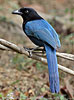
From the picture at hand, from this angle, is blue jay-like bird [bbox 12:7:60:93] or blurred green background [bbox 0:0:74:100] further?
blurred green background [bbox 0:0:74:100]

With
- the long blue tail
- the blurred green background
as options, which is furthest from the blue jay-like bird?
the blurred green background

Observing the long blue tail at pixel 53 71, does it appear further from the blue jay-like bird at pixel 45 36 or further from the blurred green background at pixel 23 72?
the blurred green background at pixel 23 72

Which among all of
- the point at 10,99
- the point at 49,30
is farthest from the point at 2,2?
the point at 10,99

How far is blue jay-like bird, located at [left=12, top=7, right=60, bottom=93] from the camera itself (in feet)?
9.72

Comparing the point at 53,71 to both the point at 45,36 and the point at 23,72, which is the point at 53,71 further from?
the point at 23,72

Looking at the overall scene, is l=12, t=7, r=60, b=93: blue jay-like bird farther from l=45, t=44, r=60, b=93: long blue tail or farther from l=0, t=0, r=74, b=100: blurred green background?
l=0, t=0, r=74, b=100: blurred green background

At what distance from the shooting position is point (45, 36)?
3.43 meters

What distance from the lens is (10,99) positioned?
125 inches

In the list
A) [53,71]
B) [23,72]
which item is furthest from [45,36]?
[23,72]

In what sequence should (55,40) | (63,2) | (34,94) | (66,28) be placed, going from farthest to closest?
1. (63,2)
2. (66,28)
3. (34,94)
4. (55,40)

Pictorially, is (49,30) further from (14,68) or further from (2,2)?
(2,2)

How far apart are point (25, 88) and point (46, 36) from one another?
125 cm

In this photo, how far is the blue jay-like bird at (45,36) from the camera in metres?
2.96

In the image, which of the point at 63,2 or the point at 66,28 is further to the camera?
the point at 63,2
